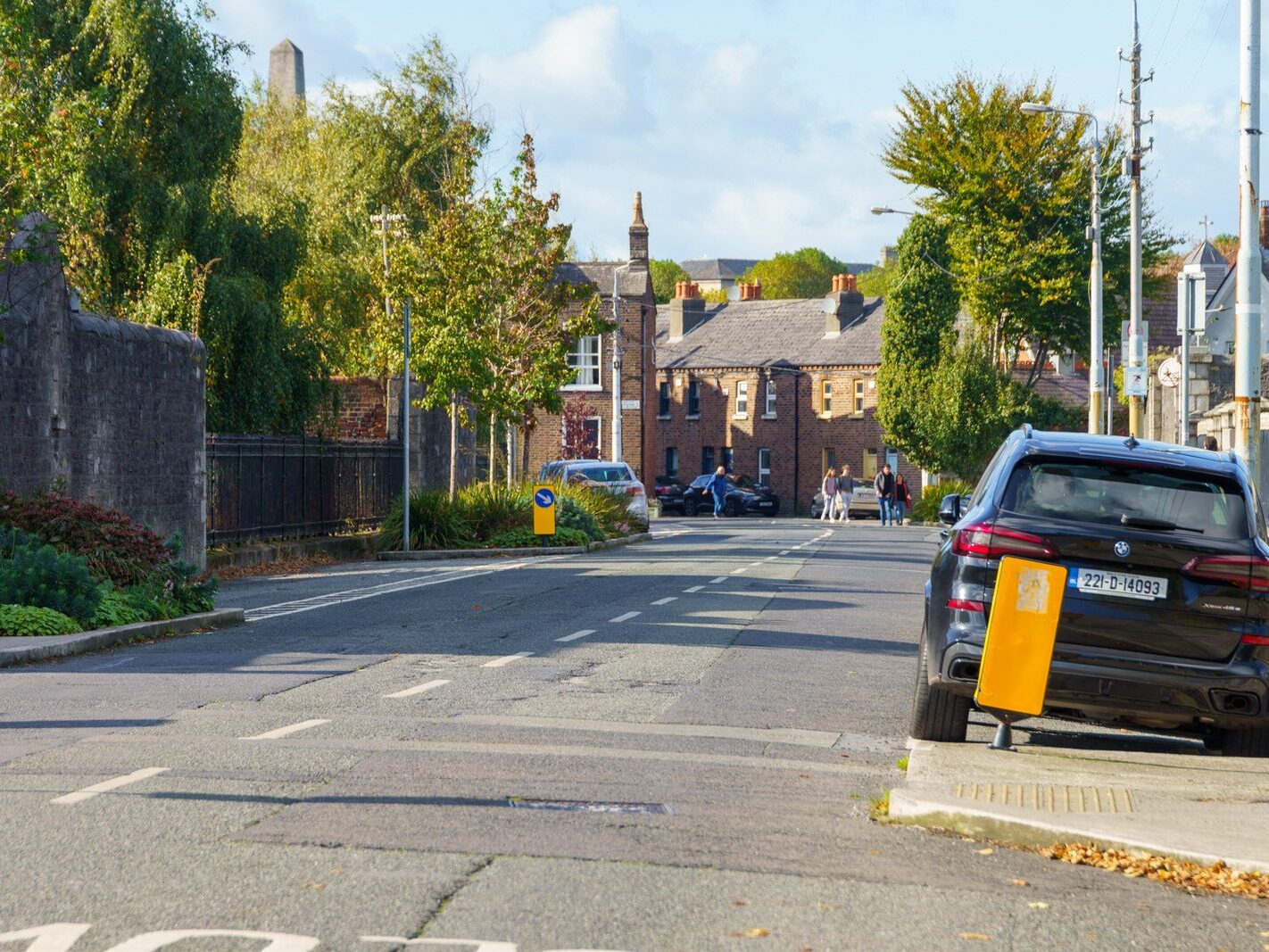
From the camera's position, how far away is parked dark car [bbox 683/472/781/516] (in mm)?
67000

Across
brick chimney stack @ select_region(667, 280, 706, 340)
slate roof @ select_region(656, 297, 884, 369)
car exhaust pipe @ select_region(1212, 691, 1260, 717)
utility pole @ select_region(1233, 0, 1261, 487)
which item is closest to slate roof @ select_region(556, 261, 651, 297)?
slate roof @ select_region(656, 297, 884, 369)

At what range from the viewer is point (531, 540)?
31484 mm

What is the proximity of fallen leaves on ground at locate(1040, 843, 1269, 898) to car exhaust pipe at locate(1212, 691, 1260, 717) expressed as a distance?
7.23 feet

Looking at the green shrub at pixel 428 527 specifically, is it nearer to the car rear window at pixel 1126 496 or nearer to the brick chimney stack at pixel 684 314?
the car rear window at pixel 1126 496

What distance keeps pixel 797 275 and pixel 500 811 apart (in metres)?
116

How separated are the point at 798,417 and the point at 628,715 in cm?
6482

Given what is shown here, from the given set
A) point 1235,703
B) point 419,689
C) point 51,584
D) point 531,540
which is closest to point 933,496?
point 531,540

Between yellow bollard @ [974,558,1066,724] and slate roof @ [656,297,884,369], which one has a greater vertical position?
slate roof @ [656,297,884,369]

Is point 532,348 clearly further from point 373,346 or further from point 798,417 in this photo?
point 798,417

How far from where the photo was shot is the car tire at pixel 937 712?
9.24 meters

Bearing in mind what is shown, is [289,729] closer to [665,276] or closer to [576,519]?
[576,519]

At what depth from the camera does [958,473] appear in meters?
56.7

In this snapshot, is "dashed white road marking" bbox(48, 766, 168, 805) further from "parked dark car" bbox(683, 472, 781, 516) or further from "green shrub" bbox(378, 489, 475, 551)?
"parked dark car" bbox(683, 472, 781, 516)

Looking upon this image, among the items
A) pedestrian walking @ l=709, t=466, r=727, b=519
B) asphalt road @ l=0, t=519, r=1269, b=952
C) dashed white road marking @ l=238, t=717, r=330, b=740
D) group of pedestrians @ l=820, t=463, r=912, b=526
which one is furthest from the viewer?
pedestrian walking @ l=709, t=466, r=727, b=519
